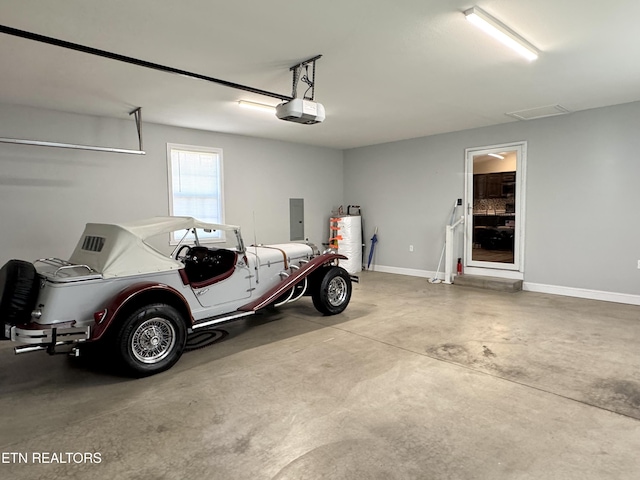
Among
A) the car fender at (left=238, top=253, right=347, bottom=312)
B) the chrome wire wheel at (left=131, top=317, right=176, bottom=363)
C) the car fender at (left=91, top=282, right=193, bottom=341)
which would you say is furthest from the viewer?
the car fender at (left=238, top=253, right=347, bottom=312)

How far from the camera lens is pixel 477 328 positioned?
4.40 metres

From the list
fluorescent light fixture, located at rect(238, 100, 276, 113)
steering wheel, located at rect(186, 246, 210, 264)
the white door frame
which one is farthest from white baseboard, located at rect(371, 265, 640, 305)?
steering wheel, located at rect(186, 246, 210, 264)

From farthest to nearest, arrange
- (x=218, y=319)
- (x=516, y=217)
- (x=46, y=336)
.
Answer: (x=516, y=217), (x=218, y=319), (x=46, y=336)

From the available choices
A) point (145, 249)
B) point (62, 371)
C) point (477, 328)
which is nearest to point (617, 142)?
point (477, 328)

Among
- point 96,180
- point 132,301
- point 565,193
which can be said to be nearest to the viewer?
point 132,301

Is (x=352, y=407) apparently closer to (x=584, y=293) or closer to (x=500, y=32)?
(x=500, y=32)

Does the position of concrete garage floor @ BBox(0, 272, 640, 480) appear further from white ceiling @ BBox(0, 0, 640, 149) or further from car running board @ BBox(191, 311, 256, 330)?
white ceiling @ BBox(0, 0, 640, 149)

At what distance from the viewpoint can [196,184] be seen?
6.71 metres

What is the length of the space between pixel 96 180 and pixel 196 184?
157 centimetres

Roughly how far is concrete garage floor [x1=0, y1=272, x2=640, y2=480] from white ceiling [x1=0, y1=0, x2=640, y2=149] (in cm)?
283

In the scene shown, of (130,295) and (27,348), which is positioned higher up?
(130,295)

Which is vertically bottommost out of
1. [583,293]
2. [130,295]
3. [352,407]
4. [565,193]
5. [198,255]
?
[352,407]

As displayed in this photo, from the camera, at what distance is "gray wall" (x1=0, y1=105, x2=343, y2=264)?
5023 mm

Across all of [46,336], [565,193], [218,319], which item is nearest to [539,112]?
[565,193]
